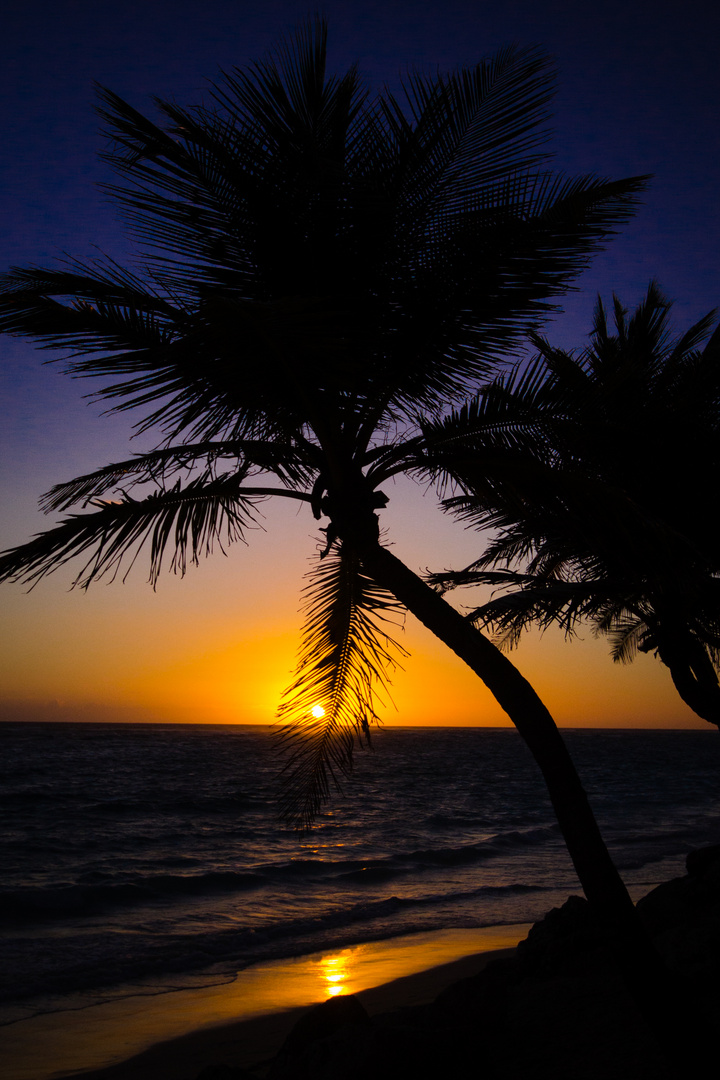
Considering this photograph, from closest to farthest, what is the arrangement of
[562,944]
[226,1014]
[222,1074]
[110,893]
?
[222,1074]
[562,944]
[226,1014]
[110,893]

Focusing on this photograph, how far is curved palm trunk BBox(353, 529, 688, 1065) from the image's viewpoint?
3.54m

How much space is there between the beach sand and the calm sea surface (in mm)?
537

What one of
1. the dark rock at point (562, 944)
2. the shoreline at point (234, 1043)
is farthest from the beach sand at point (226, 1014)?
the dark rock at point (562, 944)

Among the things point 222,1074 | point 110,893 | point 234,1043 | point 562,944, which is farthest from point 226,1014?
point 110,893

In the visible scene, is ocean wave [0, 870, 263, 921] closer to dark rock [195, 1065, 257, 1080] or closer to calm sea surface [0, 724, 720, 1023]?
calm sea surface [0, 724, 720, 1023]

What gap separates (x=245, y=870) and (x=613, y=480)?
14.5 metres

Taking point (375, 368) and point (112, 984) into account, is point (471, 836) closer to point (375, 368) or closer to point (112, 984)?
point (112, 984)

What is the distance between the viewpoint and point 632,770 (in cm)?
5162

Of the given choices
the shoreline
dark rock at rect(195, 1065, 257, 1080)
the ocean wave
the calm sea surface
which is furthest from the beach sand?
the ocean wave

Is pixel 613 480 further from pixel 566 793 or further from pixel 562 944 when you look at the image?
pixel 562 944

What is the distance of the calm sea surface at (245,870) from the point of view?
33.5 feet

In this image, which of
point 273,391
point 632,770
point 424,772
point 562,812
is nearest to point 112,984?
point 562,812

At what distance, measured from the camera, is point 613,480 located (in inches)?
179

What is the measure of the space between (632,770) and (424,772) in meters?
14.6
